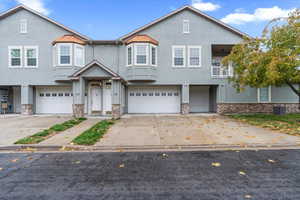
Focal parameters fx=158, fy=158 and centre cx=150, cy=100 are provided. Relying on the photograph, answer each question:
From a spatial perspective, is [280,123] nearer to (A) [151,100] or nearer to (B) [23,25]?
(A) [151,100]

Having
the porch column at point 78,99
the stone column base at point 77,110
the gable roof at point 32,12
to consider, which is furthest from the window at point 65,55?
the stone column base at point 77,110

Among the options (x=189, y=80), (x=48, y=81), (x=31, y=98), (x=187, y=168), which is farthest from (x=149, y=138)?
(x=31, y=98)

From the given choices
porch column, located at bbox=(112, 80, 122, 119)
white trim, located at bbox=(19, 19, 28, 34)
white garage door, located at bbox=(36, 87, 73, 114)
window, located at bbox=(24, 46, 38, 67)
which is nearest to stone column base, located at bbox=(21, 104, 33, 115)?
white garage door, located at bbox=(36, 87, 73, 114)

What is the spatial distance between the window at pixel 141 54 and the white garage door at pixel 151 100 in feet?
8.74

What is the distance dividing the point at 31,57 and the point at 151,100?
11.1 meters

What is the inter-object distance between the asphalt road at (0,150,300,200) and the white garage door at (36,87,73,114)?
10220mm

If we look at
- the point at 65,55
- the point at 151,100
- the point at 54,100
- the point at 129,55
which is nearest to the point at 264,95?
the point at 151,100

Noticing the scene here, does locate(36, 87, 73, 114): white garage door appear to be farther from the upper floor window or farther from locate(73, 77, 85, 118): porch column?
the upper floor window

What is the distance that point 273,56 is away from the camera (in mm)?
8688

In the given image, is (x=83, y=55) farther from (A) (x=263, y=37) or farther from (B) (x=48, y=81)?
(A) (x=263, y=37)

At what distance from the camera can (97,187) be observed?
10.2ft

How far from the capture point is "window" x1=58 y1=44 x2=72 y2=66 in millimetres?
12891

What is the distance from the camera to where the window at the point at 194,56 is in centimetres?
1382

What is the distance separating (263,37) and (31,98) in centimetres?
1847
